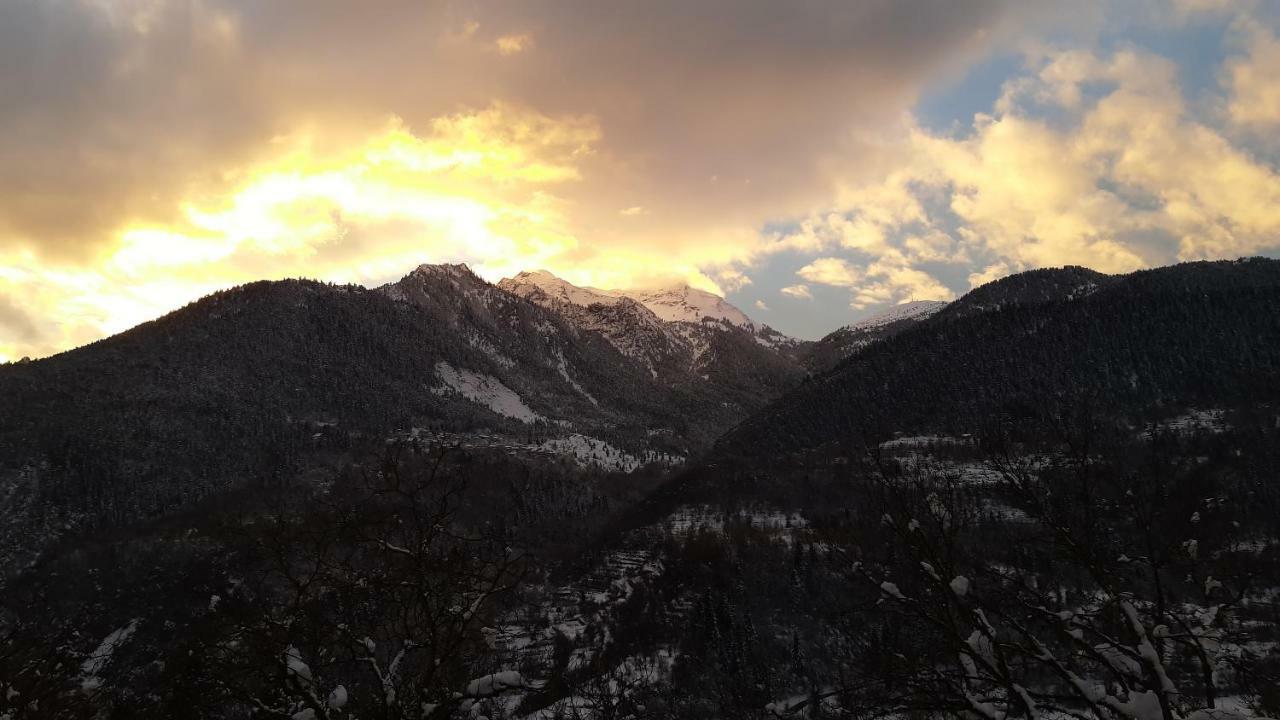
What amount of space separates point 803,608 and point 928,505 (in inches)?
5956

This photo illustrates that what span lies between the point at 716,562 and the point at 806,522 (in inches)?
1567

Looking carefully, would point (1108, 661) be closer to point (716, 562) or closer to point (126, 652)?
point (716, 562)

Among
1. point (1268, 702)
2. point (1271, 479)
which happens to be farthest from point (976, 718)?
point (1271, 479)

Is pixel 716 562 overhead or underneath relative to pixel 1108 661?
underneath

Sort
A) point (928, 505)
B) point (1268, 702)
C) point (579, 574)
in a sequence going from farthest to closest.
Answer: point (579, 574) < point (1268, 702) < point (928, 505)

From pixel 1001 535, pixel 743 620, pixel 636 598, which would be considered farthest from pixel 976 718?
pixel 1001 535

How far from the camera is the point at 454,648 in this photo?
32.6ft

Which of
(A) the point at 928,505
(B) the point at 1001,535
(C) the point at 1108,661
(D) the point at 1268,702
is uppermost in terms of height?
(A) the point at 928,505

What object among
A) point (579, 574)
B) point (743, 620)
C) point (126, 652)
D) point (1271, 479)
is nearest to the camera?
point (743, 620)

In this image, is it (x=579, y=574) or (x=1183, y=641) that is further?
(x=579, y=574)

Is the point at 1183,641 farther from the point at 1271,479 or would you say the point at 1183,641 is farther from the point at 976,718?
the point at 1271,479

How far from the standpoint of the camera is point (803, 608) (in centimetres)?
14750

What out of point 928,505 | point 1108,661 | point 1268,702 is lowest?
point 1268,702

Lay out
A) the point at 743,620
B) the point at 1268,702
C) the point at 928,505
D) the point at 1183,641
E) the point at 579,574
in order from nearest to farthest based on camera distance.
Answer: the point at 1183,641 < the point at 928,505 < the point at 1268,702 < the point at 743,620 < the point at 579,574
